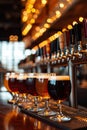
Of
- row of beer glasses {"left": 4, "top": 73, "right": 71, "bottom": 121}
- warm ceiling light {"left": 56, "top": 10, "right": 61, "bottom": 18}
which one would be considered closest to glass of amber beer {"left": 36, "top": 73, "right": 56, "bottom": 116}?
row of beer glasses {"left": 4, "top": 73, "right": 71, "bottom": 121}

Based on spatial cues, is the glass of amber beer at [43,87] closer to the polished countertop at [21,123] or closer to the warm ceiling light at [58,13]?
the polished countertop at [21,123]

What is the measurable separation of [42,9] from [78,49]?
16.4 ft

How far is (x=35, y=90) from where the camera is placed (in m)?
1.33

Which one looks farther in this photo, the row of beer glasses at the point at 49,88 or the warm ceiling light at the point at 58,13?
the warm ceiling light at the point at 58,13

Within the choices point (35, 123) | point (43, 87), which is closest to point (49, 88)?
point (43, 87)

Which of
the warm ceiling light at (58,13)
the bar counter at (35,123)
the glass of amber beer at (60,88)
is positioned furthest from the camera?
the warm ceiling light at (58,13)

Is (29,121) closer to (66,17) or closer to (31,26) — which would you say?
(66,17)

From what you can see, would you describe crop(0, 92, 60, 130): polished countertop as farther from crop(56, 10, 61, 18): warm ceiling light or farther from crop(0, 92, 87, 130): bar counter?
crop(56, 10, 61, 18): warm ceiling light

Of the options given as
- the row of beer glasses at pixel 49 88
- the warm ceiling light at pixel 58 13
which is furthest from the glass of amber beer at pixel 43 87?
the warm ceiling light at pixel 58 13

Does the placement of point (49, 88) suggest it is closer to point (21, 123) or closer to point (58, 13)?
point (21, 123)

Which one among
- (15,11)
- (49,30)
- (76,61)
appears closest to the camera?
(76,61)

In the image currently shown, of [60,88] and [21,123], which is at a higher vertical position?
[60,88]

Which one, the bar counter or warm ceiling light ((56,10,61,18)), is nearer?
the bar counter

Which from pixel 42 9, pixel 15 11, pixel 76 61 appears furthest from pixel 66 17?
pixel 15 11
